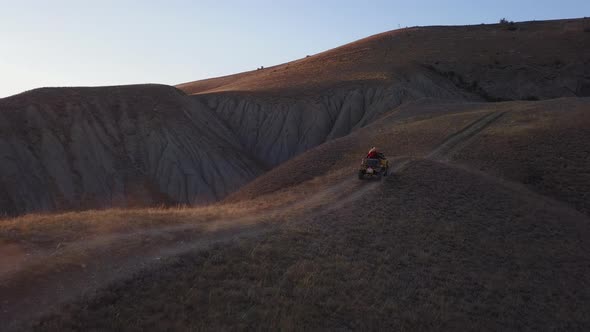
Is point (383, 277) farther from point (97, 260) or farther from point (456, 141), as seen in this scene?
point (456, 141)

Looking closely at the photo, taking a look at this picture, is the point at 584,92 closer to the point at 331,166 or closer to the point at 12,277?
the point at 331,166

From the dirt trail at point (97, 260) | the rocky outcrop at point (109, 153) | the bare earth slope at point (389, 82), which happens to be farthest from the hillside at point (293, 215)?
the bare earth slope at point (389, 82)

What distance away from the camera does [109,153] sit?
4244 centimetres

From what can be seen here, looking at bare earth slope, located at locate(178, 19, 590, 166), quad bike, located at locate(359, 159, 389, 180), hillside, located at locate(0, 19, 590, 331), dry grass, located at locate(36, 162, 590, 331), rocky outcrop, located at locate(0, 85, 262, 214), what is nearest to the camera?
dry grass, located at locate(36, 162, 590, 331)

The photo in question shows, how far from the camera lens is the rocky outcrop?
123 ft

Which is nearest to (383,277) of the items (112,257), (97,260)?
(112,257)

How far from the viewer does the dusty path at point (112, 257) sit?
953 cm

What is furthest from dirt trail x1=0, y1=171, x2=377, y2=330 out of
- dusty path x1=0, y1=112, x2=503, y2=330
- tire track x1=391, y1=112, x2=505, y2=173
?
tire track x1=391, y1=112, x2=505, y2=173

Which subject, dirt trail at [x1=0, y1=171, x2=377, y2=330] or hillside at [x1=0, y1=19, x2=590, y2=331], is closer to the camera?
dirt trail at [x1=0, y1=171, x2=377, y2=330]

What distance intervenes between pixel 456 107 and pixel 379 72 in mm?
18873

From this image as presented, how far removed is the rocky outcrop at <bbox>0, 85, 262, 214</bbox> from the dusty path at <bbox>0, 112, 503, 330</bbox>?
81.1 ft

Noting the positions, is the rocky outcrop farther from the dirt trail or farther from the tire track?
the dirt trail

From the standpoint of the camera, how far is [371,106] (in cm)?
5228

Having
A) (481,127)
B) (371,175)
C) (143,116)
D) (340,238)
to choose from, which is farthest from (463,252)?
(143,116)
